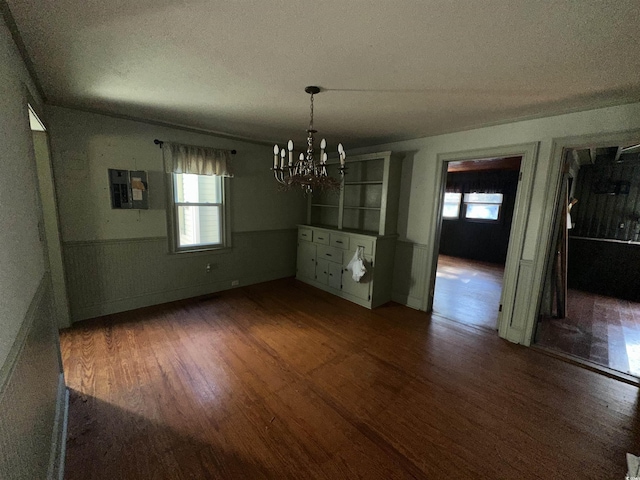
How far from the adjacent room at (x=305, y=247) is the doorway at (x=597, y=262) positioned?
1.4 inches

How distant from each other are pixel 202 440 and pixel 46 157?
305 centimetres

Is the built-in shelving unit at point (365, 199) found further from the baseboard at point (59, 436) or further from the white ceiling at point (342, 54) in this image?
the baseboard at point (59, 436)

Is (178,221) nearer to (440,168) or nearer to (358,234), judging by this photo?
(358,234)

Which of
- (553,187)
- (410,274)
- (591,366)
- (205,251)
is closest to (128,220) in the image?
(205,251)

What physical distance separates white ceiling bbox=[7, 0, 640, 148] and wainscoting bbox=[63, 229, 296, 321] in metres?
1.64

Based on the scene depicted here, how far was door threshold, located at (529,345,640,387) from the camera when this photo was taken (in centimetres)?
231

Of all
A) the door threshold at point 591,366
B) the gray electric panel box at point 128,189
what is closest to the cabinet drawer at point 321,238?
the gray electric panel box at point 128,189

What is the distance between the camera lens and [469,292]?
179 inches

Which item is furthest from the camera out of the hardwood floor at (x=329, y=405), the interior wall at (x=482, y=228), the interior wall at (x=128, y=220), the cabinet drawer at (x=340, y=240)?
the interior wall at (x=482, y=228)

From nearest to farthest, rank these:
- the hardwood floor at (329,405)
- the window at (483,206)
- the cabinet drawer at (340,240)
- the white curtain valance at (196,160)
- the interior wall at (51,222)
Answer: the hardwood floor at (329,405), the interior wall at (51,222), the white curtain valance at (196,160), the cabinet drawer at (340,240), the window at (483,206)

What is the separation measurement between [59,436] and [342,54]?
2.81 m

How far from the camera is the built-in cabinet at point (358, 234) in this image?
3.70m

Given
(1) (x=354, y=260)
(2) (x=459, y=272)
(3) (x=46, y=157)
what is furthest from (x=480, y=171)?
(3) (x=46, y=157)

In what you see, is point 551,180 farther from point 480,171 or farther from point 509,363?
point 480,171
